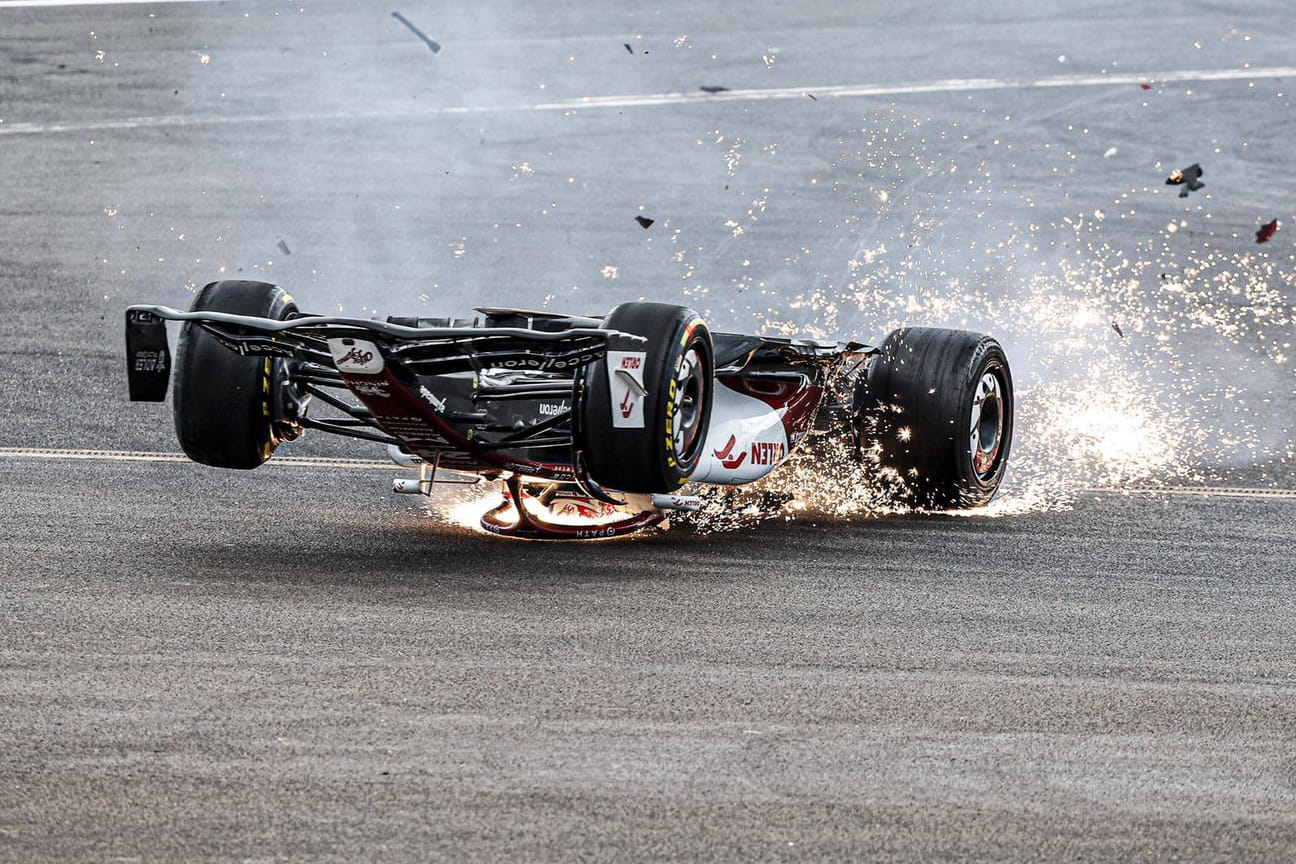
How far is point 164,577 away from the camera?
224 inches

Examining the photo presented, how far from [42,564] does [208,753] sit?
2231 millimetres

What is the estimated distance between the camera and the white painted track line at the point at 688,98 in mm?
16953

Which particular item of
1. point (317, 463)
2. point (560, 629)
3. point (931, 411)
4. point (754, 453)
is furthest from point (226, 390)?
point (931, 411)

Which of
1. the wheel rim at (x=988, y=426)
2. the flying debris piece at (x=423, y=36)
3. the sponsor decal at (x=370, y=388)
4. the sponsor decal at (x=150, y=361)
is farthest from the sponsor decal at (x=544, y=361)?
the flying debris piece at (x=423, y=36)

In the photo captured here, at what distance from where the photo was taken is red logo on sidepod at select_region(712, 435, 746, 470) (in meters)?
6.70

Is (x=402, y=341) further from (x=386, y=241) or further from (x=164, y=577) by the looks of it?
(x=386, y=241)

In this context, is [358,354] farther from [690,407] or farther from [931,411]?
[931,411]

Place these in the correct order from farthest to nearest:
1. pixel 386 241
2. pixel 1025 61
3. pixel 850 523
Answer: pixel 1025 61
pixel 386 241
pixel 850 523

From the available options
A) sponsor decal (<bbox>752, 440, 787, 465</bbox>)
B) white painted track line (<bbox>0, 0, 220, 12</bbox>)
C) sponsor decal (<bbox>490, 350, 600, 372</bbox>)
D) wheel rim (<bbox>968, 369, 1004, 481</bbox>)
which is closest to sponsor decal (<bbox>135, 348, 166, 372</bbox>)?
sponsor decal (<bbox>490, 350, 600, 372</bbox>)

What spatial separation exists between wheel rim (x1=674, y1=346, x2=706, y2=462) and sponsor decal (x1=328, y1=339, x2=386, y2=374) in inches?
41.3

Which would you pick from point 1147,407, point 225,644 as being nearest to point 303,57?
point 1147,407

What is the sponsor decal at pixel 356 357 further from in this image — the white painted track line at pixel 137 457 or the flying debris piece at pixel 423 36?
the flying debris piece at pixel 423 36

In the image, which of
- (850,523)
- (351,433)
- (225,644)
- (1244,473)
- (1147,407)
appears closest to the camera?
(225,644)

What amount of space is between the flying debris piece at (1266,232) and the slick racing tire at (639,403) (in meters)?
9.67
